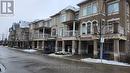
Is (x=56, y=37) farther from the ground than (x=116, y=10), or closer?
closer

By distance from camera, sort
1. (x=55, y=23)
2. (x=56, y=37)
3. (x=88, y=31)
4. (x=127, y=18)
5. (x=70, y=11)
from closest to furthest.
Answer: (x=127, y=18) < (x=88, y=31) < (x=70, y=11) < (x=56, y=37) < (x=55, y=23)

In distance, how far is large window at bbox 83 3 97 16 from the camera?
35.2 metres

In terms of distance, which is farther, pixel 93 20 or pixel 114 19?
pixel 93 20

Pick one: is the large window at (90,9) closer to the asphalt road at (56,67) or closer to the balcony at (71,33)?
the balcony at (71,33)

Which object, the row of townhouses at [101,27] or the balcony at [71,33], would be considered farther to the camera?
the balcony at [71,33]

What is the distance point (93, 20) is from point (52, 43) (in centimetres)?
2316


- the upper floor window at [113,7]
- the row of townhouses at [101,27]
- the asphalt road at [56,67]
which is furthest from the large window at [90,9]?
the asphalt road at [56,67]

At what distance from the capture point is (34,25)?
233 feet

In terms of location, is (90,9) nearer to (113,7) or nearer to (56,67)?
(113,7)

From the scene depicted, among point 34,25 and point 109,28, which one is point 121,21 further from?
point 34,25

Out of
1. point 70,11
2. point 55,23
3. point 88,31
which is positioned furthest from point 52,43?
point 88,31

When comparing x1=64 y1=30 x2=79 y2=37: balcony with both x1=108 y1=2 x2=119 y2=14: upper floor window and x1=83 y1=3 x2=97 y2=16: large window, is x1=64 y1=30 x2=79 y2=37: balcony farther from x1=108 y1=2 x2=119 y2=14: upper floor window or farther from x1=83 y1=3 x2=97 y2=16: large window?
x1=108 y1=2 x2=119 y2=14: upper floor window

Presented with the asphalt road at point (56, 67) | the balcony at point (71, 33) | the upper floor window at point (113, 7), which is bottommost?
the asphalt road at point (56, 67)

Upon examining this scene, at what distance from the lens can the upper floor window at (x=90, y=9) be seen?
35.2m
